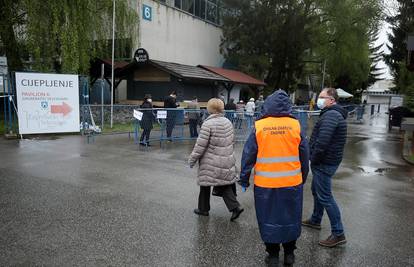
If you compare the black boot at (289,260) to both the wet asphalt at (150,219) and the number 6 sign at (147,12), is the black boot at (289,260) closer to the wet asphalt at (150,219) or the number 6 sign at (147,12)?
the wet asphalt at (150,219)

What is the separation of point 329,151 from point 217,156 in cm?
151

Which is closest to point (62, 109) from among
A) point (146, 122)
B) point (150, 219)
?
point (146, 122)

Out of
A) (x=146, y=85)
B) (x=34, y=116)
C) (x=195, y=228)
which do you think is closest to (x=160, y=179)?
(x=195, y=228)

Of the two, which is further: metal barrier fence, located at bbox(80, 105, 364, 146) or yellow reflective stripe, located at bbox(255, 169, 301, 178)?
metal barrier fence, located at bbox(80, 105, 364, 146)

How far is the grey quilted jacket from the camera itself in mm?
5176

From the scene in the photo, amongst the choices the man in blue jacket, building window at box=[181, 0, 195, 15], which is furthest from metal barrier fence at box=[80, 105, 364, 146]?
building window at box=[181, 0, 195, 15]

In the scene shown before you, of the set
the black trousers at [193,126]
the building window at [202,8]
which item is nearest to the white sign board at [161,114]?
the black trousers at [193,126]

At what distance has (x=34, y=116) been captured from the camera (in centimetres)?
1279

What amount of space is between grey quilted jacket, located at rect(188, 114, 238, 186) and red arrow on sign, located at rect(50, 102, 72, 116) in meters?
9.63

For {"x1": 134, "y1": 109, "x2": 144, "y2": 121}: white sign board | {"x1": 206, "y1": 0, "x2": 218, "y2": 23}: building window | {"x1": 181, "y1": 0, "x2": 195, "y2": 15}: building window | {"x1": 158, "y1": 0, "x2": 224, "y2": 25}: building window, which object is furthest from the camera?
{"x1": 206, "y1": 0, "x2": 218, "y2": 23}: building window

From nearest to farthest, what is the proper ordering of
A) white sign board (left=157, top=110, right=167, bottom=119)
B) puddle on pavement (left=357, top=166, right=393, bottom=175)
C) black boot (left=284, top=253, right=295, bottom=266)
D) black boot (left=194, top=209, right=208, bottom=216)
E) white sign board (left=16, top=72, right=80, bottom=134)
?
black boot (left=284, top=253, right=295, bottom=266) < black boot (left=194, top=209, right=208, bottom=216) < puddle on pavement (left=357, top=166, right=393, bottom=175) < white sign board (left=157, top=110, right=167, bottom=119) < white sign board (left=16, top=72, right=80, bottom=134)

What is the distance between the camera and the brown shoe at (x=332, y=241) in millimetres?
4480

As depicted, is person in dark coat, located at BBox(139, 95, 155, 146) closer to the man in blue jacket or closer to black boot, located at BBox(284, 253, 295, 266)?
the man in blue jacket

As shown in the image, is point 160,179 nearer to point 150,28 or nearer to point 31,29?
point 31,29
